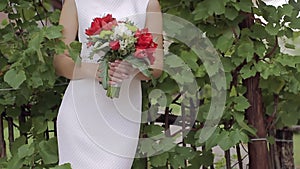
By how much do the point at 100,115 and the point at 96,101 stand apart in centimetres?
6

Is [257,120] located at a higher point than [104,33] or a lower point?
lower

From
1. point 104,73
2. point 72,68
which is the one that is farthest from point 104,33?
point 72,68

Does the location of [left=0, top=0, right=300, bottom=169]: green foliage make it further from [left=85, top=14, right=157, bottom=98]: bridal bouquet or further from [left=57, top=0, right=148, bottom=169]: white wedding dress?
[left=85, top=14, right=157, bottom=98]: bridal bouquet

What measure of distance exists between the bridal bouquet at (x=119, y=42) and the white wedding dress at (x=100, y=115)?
178mm

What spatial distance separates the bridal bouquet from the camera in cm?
219

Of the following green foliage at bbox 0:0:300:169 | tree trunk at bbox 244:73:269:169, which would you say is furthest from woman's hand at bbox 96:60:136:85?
tree trunk at bbox 244:73:269:169

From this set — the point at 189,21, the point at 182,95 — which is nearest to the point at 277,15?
the point at 189,21

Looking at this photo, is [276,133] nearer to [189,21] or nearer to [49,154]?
[189,21]

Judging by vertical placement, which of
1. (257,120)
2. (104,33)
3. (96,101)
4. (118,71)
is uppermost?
(104,33)

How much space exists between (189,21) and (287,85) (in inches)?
22.2

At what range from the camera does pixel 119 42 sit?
2.18m

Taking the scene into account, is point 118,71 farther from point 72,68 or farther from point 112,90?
point 72,68

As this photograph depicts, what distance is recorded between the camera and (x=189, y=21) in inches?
112

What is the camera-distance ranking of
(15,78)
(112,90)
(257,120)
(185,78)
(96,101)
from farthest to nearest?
(257,120) → (185,78) → (15,78) → (96,101) → (112,90)
